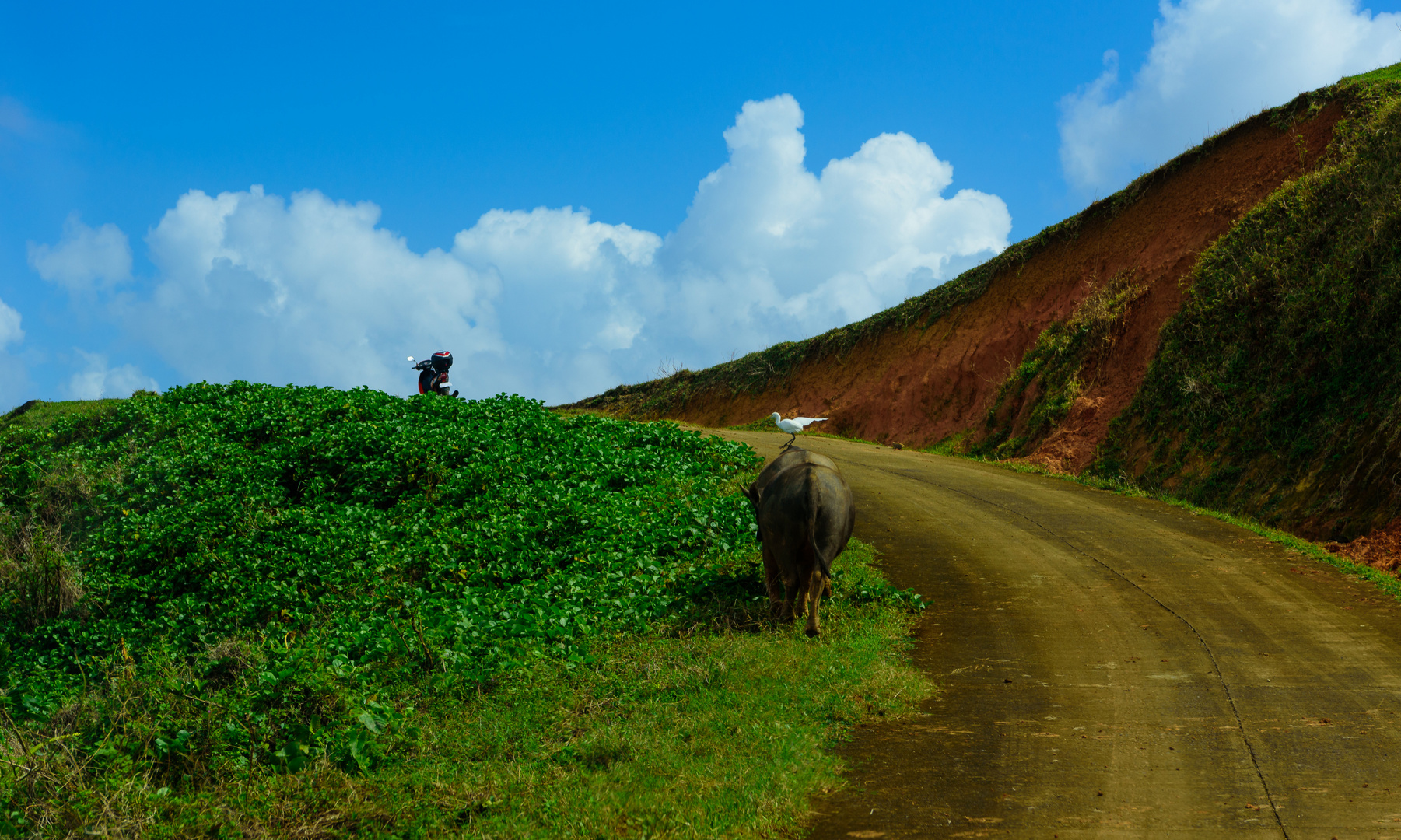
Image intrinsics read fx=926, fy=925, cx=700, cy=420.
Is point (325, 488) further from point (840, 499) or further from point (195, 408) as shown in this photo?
point (840, 499)

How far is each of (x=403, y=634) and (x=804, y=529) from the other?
14.1 feet

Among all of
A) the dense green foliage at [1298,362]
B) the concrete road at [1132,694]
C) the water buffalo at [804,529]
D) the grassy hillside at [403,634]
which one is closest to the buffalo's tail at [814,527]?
the water buffalo at [804,529]

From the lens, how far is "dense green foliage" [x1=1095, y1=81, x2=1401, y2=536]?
1466 centimetres

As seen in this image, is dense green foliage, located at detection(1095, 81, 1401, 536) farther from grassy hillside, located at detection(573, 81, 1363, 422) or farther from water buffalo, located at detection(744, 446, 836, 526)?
water buffalo, located at detection(744, 446, 836, 526)

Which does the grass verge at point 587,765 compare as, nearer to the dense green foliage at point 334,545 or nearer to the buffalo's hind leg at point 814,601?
the buffalo's hind leg at point 814,601

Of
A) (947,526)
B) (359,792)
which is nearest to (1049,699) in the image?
(359,792)

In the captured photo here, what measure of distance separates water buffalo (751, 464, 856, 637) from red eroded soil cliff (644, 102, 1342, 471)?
520 inches

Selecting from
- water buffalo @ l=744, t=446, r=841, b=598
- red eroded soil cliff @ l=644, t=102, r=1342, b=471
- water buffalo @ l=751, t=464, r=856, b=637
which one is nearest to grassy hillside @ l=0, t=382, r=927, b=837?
water buffalo @ l=751, t=464, r=856, b=637

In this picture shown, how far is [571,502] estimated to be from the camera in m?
14.1

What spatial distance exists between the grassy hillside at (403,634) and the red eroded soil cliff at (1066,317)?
10592mm

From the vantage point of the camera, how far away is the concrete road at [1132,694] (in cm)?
575

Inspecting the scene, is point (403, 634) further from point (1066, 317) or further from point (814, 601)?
point (1066, 317)

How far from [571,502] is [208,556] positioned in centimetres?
531

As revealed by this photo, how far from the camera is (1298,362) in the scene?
17047 mm
